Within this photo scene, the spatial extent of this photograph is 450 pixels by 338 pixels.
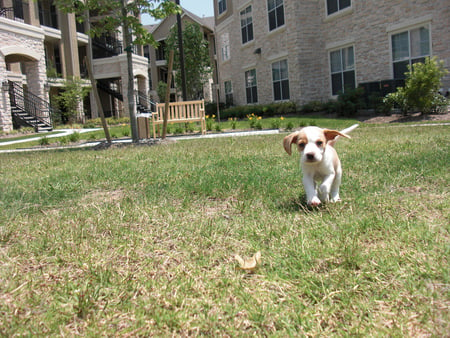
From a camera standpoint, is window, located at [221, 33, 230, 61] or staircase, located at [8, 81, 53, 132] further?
window, located at [221, 33, 230, 61]

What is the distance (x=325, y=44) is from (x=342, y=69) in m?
1.63

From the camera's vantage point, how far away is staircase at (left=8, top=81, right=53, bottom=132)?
20844mm

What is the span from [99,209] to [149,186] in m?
0.95

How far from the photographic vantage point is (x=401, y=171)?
→ 400cm

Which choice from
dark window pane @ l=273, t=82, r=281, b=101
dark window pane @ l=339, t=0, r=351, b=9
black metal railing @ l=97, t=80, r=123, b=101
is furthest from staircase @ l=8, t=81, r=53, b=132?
dark window pane @ l=339, t=0, r=351, b=9

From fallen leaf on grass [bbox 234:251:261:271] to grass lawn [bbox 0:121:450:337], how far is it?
4cm

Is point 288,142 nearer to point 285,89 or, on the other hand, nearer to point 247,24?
point 285,89

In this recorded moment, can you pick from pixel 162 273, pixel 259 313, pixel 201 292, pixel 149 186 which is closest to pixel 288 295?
pixel 259 313

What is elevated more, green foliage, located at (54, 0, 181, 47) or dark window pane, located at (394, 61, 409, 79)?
green foliage, located at (54, 0, 181, 47)

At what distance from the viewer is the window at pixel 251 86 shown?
24.7m

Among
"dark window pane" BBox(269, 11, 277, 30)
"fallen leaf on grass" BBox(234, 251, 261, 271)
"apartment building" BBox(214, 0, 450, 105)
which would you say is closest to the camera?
"fallen leaf on grass" BBox(234, 251, 261, 271)

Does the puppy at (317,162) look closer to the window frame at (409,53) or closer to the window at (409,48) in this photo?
the window frame at (409,53)

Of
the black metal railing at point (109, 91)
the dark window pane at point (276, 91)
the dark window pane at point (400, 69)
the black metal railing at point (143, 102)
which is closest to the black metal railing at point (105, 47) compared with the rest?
the black metal railing at point (109, 91)

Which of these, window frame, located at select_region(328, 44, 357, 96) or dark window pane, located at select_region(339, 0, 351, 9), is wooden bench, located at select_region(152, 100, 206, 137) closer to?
window frame, located at select_region(328, 44, 357, 96)
